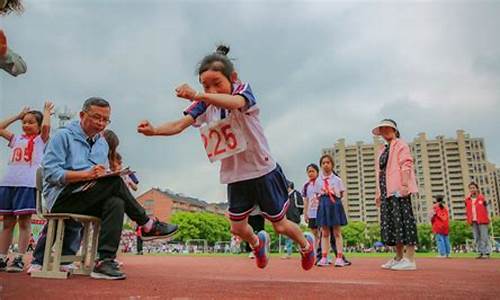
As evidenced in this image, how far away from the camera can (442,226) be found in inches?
445

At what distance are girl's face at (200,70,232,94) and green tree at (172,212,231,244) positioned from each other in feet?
221

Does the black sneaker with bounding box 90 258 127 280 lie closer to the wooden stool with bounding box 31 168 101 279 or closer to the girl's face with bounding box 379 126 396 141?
the wooden stool with bounding box 31 168 101 279

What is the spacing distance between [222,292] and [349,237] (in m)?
86.3

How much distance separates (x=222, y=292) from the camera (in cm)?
274

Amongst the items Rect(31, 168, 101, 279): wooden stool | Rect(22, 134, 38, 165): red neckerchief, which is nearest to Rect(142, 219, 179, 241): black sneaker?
Rect(31, 168, 101, 279): wooden stool

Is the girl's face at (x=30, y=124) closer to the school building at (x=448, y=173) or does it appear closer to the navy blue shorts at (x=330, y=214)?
the navy blue shorts at (x=330, y=214)

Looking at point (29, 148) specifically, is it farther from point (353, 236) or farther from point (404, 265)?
point (353, 236)

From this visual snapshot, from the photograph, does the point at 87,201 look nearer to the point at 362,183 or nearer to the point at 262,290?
the point at 262,290

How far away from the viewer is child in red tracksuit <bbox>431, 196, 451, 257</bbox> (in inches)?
444

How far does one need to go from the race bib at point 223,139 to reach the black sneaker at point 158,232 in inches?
45.1

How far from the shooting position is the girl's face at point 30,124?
16.0ft

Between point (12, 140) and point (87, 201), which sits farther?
point (12, 140)

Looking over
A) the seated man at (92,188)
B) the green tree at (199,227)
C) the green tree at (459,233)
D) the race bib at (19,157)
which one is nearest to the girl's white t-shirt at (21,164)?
the race bib at (19,157)

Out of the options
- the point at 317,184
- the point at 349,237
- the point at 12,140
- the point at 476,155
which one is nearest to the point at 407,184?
the point at 317,184
